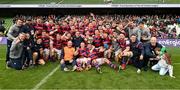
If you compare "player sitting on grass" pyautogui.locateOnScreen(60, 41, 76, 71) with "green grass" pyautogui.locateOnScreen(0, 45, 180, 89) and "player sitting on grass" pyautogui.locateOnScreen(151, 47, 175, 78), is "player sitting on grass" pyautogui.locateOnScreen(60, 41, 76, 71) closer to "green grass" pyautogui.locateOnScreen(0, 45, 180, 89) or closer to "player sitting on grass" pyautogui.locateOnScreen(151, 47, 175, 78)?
"green grass" pyautogui.locateOnScreen(0, 45, 180, 89)

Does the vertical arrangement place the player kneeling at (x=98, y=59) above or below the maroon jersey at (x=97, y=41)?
below

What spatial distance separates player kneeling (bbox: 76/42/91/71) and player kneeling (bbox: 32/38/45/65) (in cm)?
139

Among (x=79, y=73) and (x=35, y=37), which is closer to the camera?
(x=79, y=73)

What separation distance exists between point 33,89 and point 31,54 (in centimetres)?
258

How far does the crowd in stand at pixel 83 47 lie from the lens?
13133 mm

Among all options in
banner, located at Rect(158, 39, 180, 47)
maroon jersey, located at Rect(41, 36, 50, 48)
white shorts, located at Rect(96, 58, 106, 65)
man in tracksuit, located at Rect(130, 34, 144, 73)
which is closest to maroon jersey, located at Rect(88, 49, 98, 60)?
white shorts, located at Rect(96, 58, 106, 65)

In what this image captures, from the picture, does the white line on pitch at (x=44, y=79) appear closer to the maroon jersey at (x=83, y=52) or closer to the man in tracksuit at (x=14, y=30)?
the maroon jersey at (x=83, y=52)

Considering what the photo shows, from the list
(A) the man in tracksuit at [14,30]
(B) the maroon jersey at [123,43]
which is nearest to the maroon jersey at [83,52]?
(B) the maroon jersey at [123,43]

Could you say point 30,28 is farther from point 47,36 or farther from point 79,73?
point 79,73

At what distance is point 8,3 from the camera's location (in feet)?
106

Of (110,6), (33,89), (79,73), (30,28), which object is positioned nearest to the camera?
(33,89)

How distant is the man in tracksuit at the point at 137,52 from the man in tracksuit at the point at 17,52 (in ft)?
11.4

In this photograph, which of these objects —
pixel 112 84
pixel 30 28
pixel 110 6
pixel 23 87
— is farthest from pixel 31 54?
pixel 110 6

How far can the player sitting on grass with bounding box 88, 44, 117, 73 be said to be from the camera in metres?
13.4
